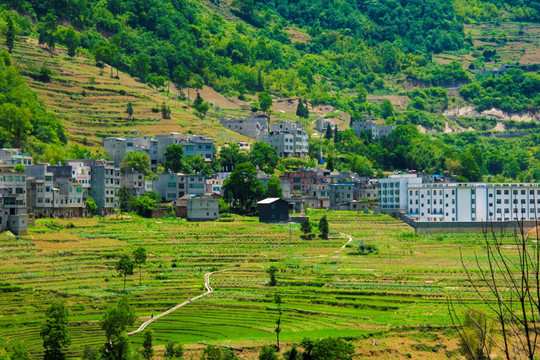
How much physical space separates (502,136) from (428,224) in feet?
341

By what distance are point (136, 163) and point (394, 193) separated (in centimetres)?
2955

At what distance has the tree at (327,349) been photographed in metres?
42.9

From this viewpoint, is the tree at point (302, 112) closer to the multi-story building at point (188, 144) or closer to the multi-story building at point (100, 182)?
the multi-story building at point (188, 144)

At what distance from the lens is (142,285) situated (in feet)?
200

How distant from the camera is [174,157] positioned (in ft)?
344

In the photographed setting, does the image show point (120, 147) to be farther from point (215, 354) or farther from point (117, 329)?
point (215, 354)

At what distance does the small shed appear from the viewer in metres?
88.1

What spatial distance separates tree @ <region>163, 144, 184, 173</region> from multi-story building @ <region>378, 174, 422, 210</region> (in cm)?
2373

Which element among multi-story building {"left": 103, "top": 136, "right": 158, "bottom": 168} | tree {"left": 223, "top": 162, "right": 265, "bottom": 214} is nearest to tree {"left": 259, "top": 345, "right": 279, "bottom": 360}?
tree {"left": 223, "top": 162, "right": 265, "bottom": 214}

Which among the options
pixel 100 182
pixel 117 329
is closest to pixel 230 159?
pixel 100 182

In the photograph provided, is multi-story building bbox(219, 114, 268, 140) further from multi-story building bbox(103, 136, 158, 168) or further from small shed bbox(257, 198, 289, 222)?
small shed bbox(257, 198, 289, 222)

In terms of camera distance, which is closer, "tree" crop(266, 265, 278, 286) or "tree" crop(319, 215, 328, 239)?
"tree" crop(266, 265, 278, 286)

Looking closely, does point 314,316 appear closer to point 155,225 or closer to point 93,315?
point 93,315

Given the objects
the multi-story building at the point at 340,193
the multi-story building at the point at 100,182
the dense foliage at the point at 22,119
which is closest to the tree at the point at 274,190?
the multi-story building at the point at 340,193
